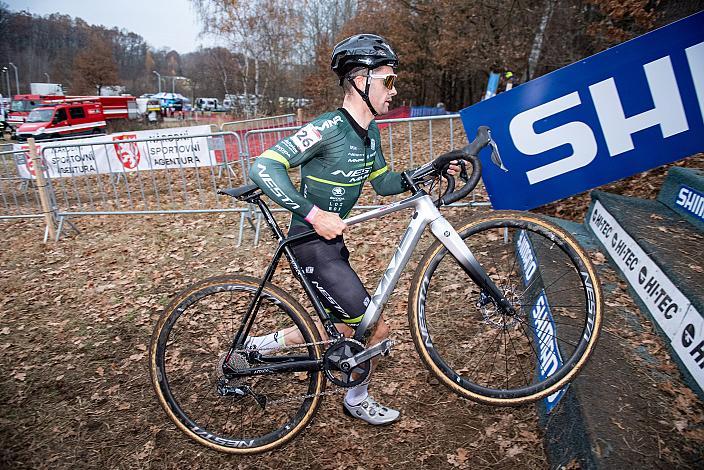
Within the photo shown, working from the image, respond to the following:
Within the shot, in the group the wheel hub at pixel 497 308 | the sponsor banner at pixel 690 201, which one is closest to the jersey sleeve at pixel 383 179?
the wheel hub at pixel 497 308

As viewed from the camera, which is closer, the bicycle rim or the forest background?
the bicycle rim

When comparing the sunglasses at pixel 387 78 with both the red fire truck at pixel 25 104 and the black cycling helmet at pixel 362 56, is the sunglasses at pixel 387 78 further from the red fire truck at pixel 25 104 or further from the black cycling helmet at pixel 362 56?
the red fire truck at pixel 25 104

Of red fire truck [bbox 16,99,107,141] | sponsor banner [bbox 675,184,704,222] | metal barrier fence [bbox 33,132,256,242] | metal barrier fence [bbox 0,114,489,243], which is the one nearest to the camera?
sponsor banner [bbox 675,184,704,222]

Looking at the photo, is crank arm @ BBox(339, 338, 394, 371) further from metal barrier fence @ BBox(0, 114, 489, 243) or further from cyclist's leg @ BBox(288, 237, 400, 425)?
metal barrier fence @ BBox(0, 114, 489, 243)

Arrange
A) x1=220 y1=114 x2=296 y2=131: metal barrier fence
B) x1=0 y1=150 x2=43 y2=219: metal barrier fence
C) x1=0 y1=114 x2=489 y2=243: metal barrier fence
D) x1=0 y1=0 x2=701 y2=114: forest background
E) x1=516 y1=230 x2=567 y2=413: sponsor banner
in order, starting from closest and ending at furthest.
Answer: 1. x1=516 y1=230 x2=567 y2=413: sponsor banner
2. x1=0 y1=114 x2=489 y2=243: metal barrier fence
3. x1=0 y1=150 x2=43 y2=219: metal barrier fence
4. x1=0 y1=0 x2=701 y2=114: forest background
5. x1=220 y1=114 x2=296 y2=131: metal barrier fence

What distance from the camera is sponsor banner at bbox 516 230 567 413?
3039 mm

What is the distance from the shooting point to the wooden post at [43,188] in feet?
26.4

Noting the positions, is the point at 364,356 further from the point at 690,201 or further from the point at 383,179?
the point at 690,201

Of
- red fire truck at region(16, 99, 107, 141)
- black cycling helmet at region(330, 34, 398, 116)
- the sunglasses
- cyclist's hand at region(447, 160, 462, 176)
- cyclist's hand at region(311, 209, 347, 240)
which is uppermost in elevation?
red fire truck at region(16, 99, 107, 141)

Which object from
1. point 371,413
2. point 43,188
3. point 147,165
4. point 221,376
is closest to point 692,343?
point 371,413

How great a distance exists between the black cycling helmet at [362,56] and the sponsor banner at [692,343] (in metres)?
2.57

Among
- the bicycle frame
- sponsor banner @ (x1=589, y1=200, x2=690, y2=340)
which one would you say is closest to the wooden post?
the bicycle frame

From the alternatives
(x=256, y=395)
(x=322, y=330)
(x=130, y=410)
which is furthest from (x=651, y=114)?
(x=130, y=410)

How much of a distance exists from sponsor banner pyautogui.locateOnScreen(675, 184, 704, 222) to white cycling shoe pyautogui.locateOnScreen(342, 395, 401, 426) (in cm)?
356
